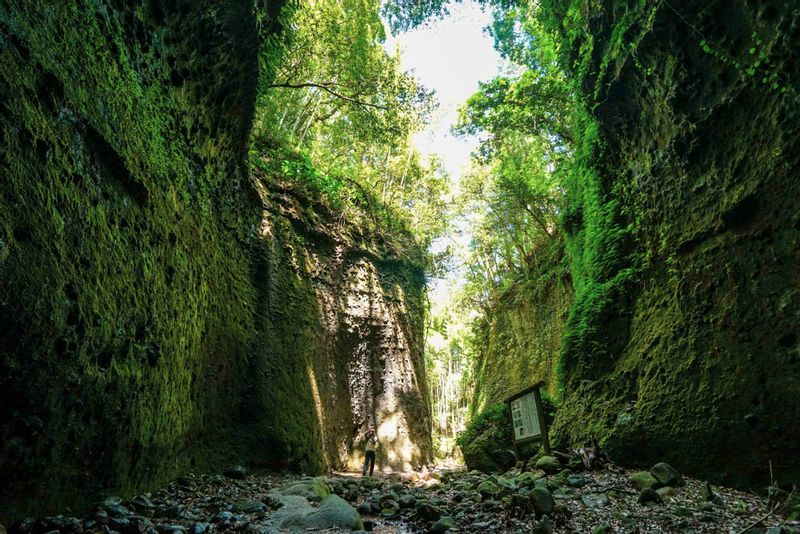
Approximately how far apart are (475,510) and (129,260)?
4.25 m

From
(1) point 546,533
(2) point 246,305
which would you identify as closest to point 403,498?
(1) point 546,533

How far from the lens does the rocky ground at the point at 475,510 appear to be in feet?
10.8

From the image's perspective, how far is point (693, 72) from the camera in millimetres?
6301

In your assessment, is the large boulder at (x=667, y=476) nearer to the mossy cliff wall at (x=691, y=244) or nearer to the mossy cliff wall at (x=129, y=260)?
the mossy cliff wall at (x=691, y=244)

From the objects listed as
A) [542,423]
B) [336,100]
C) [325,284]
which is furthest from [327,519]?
[336,100]

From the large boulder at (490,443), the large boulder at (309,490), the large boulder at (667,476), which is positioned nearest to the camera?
the large boulder at (667,476)

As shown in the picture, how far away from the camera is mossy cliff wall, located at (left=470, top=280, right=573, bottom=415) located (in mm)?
16531

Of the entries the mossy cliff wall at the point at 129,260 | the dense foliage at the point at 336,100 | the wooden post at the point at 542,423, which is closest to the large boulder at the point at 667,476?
the wooden post at the point at 542,423

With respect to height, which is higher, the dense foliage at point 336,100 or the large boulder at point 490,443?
the dense foliage at point 336,100

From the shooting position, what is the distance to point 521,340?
19.6 metres

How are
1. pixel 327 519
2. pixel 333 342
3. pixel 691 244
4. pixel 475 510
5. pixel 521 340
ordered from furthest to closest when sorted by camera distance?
1. pixel 521 340
2. pixel 333 342
3. pixel 691 244
4. pixel 475 510
5. pixel 327 519

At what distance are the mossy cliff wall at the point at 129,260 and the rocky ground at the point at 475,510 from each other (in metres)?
0.35

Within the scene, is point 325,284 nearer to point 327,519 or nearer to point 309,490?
point 309,490

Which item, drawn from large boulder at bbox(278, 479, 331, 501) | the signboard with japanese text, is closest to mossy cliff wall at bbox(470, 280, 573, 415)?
the signboard with japanese text
